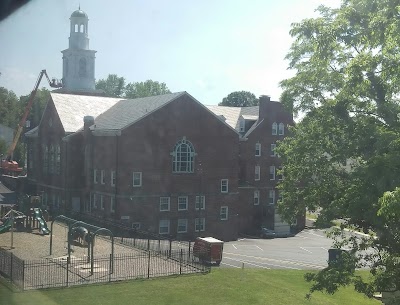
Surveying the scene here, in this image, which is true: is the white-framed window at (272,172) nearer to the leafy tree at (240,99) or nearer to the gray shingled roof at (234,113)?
the gray shingled roof at (234,113)

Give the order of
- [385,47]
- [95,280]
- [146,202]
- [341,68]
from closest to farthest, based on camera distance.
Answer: [385,47]
[341,68]
[95,280]
[146,202]

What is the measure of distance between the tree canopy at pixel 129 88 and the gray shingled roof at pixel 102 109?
74.5 feet

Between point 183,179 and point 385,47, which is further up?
point 385,47

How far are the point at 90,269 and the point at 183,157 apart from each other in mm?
19718

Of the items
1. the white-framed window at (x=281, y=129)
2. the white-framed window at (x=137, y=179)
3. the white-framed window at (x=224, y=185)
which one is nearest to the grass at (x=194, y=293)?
the white-framed window at (x=137, y=179)

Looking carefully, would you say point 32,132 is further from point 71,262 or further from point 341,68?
point 341,68

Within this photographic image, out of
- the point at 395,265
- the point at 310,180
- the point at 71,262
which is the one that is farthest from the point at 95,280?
the point at 395,265

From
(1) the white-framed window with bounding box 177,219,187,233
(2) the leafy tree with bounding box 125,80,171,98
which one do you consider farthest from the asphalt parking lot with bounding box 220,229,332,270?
(2) the leafy tree with bounding box 125,80,171,98

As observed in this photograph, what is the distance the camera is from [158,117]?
37.9 metres

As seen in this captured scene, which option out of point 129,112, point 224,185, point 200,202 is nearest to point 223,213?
point 224,185

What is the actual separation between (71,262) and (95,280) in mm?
3048

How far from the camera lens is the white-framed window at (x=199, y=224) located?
3984 centimetres

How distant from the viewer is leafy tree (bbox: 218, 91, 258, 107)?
85875 mm

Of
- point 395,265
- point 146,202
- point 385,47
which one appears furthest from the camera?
point 146,202
